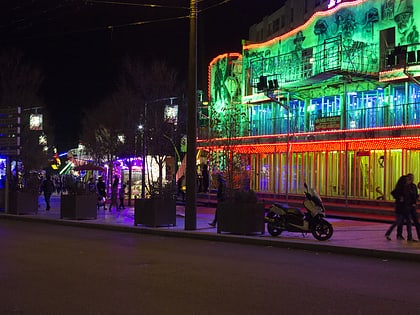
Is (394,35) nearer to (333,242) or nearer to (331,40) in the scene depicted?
(331,40)

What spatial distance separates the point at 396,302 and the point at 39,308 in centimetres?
474

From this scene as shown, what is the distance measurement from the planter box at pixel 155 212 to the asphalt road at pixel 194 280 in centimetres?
397

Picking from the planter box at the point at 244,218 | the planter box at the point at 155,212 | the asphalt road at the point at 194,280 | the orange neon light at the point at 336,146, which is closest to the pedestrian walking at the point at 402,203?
the asphalt road at the point at 194,280

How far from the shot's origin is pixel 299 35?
3042 centimetres

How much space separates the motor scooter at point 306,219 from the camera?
14602mm

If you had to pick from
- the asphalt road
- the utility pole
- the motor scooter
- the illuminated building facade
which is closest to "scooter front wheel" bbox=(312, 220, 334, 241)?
the motor scooter

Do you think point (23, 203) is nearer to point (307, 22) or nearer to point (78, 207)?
point (78, 207)

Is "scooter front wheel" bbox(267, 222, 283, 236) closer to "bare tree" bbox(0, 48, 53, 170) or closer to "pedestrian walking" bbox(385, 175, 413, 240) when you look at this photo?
"pedestrian walking" bbox(385, 175, 413, 240)

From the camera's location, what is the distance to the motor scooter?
47.9 ft

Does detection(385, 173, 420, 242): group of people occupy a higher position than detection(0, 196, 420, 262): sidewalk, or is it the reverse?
detection(385, 173, 420, 242): group of people

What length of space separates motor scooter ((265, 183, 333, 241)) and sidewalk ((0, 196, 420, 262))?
0.24m

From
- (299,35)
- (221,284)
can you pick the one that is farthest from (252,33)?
(221,284)

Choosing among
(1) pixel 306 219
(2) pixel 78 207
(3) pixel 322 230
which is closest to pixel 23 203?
(2) pixel 78 207

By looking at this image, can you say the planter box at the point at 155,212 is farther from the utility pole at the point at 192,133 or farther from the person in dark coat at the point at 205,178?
the person in dark coat at the point at 205,178
